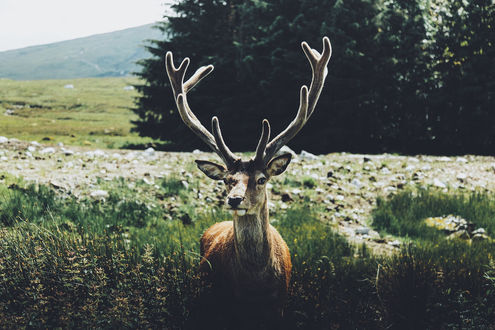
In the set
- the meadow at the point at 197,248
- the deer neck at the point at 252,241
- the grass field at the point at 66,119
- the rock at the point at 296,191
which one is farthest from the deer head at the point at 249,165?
the grass field at the point at 66,119

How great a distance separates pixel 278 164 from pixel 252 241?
2.37 feet

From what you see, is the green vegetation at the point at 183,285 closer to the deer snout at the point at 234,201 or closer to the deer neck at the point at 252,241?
the deer neck at the point at 252,241

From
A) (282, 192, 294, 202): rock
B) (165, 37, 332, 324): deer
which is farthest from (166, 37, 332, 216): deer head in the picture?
(282, 192, 294, 202): rock

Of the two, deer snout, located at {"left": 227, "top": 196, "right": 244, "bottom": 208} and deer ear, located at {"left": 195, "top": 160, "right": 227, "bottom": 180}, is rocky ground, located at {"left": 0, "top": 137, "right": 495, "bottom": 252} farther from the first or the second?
deer snout, located at {"left": 227, "top": 196, "right": 244, "bottom": 208}

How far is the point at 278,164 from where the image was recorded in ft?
12.2

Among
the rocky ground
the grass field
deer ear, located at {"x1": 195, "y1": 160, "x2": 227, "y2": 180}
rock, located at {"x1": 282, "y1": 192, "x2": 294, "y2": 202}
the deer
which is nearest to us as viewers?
the deer

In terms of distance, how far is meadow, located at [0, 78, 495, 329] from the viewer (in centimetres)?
372

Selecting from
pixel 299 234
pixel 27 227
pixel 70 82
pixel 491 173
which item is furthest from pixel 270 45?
pixel 70 82

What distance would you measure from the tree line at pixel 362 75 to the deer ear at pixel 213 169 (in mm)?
11392

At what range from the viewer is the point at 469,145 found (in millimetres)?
14578

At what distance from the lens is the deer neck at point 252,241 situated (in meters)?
3.59

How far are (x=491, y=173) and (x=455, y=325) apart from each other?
780cm

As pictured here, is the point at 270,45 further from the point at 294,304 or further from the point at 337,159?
the point at 294,304

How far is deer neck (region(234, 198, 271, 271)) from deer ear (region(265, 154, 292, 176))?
1.21 ft
